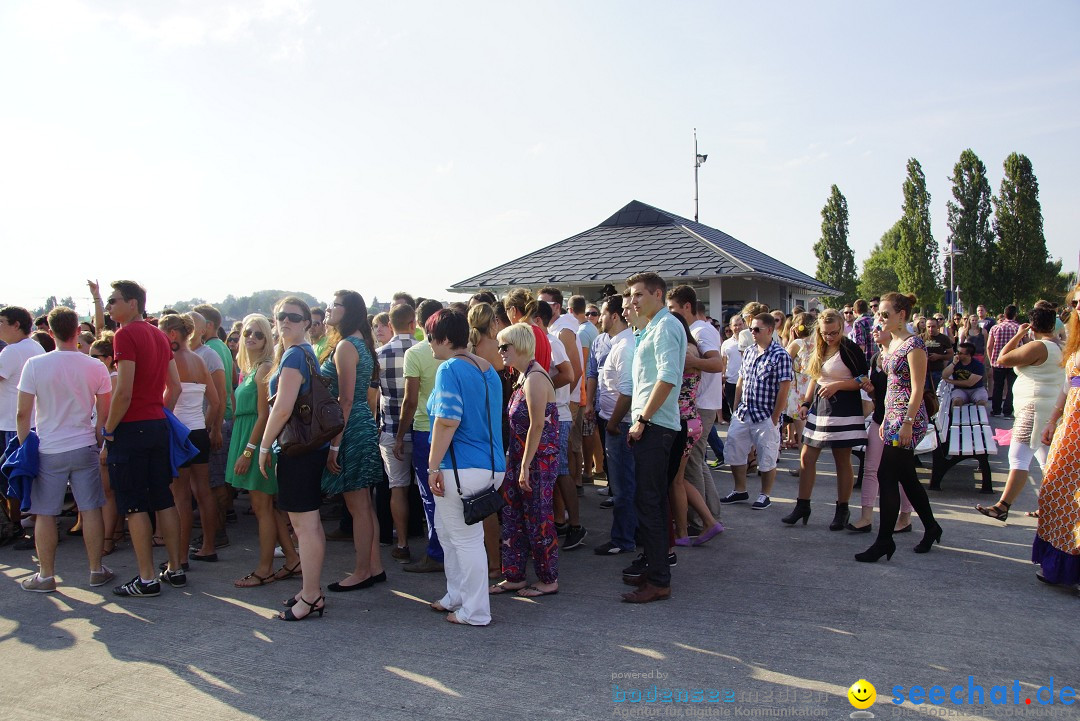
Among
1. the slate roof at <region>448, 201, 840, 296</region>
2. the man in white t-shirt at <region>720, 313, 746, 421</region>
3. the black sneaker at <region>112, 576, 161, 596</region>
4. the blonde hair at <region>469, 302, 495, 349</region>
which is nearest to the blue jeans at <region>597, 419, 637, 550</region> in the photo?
the blonde hair at <region>469, 302, 495, 349</region>

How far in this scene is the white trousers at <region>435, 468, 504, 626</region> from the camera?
4312mm

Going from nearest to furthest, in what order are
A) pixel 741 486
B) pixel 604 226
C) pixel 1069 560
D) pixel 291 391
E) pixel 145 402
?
pixel 291 391
pixel 1069 560
pixel 145 402
pixel 741 486
pixel 604 226

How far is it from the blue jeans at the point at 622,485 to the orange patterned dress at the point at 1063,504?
108 inches

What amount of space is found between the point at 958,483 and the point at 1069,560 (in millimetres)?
3771

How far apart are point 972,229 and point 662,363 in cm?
4887

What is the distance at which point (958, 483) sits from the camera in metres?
8.26

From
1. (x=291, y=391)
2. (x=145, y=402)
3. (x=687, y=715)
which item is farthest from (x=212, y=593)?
(x=687, y=715)

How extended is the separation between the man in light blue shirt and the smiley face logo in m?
1.45

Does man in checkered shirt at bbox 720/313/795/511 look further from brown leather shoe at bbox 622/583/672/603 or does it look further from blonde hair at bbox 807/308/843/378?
brown leather shoe at bbox 622/583/672/603

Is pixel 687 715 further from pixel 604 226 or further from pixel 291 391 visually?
pixel 604 226

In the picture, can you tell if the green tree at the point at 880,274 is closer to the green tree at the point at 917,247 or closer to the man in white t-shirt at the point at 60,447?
the green tree at the point at 917,247

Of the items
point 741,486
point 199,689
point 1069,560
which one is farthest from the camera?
point 741,486

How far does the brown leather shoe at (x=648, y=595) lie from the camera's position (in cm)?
472

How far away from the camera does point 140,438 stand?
506 centimetres
